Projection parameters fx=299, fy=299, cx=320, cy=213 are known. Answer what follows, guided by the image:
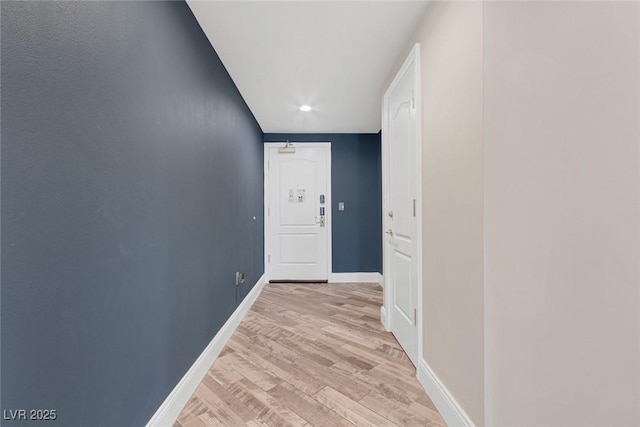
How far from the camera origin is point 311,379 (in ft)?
6.30

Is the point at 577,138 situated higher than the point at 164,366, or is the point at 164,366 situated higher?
the point at 577,138

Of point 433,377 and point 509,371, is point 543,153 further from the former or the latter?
point 433,377

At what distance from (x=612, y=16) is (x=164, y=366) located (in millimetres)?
2116

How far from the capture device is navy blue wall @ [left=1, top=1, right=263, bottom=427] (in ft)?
2.47

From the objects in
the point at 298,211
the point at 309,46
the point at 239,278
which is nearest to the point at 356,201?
the point at 298,211

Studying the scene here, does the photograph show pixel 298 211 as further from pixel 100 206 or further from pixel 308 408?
pixel 100 206

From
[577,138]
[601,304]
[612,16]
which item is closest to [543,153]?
[577,138]

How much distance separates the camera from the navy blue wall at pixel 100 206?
29.6 inches

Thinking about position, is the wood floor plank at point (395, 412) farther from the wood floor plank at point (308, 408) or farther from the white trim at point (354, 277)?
the white trim at point (354, 277)

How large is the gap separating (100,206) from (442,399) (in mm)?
1791

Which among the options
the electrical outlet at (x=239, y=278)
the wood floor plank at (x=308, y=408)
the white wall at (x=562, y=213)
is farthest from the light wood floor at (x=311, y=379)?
the white wall at (x=562, y=213)

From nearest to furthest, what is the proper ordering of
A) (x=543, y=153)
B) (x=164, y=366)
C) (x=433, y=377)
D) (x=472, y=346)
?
(x=543, y=153) → (x=472, y=346) → (x=164, y=366) → (x=433, y=377)

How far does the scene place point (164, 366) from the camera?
4.75 feet

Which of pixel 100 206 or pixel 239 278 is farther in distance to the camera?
pixel 239 278
